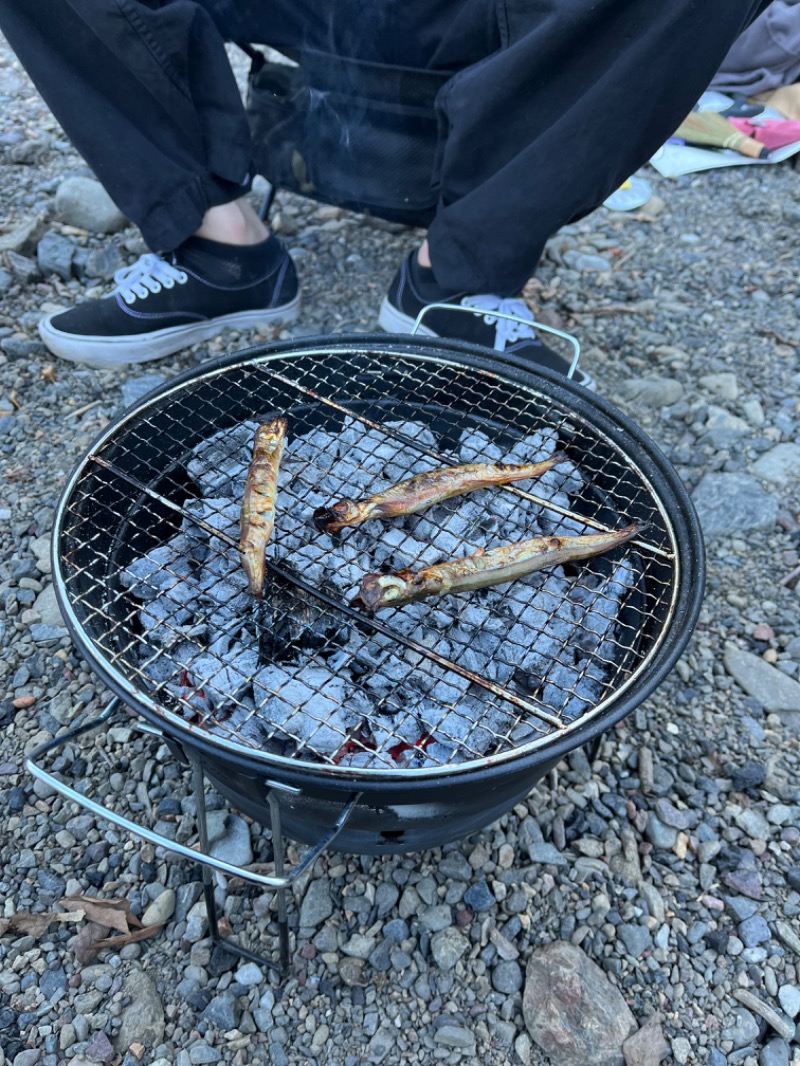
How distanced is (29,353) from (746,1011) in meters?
3.56

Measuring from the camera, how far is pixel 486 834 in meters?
2.19

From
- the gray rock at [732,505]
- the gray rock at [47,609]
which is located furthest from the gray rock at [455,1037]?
the gray rock at [732,505]

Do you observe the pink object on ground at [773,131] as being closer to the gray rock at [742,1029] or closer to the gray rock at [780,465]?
the gray rock at [780,465]

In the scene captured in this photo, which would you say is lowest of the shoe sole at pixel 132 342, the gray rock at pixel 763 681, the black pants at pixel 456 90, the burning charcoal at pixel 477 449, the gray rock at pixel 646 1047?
the gray rock at pixel 646 1047

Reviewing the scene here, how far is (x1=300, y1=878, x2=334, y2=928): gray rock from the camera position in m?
2.00

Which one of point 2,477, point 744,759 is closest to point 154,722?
point 744,759

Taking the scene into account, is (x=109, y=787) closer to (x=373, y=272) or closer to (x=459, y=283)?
(x=459, y=283)

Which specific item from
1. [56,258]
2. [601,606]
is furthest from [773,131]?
[601,606]

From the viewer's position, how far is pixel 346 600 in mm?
1923

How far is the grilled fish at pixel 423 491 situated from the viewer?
6.29 ft

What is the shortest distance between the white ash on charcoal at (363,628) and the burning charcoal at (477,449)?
0.14 metres

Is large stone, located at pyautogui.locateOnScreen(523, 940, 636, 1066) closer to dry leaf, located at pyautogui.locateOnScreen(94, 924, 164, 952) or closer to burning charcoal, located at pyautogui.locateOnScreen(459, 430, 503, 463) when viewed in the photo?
dry leaf, located at pyautogui.locateOnScreen(94, 924, 164, 952)

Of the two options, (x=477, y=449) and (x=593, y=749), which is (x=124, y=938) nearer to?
Result: (x=593, y=749)

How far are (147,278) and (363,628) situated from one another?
7.26 feet
